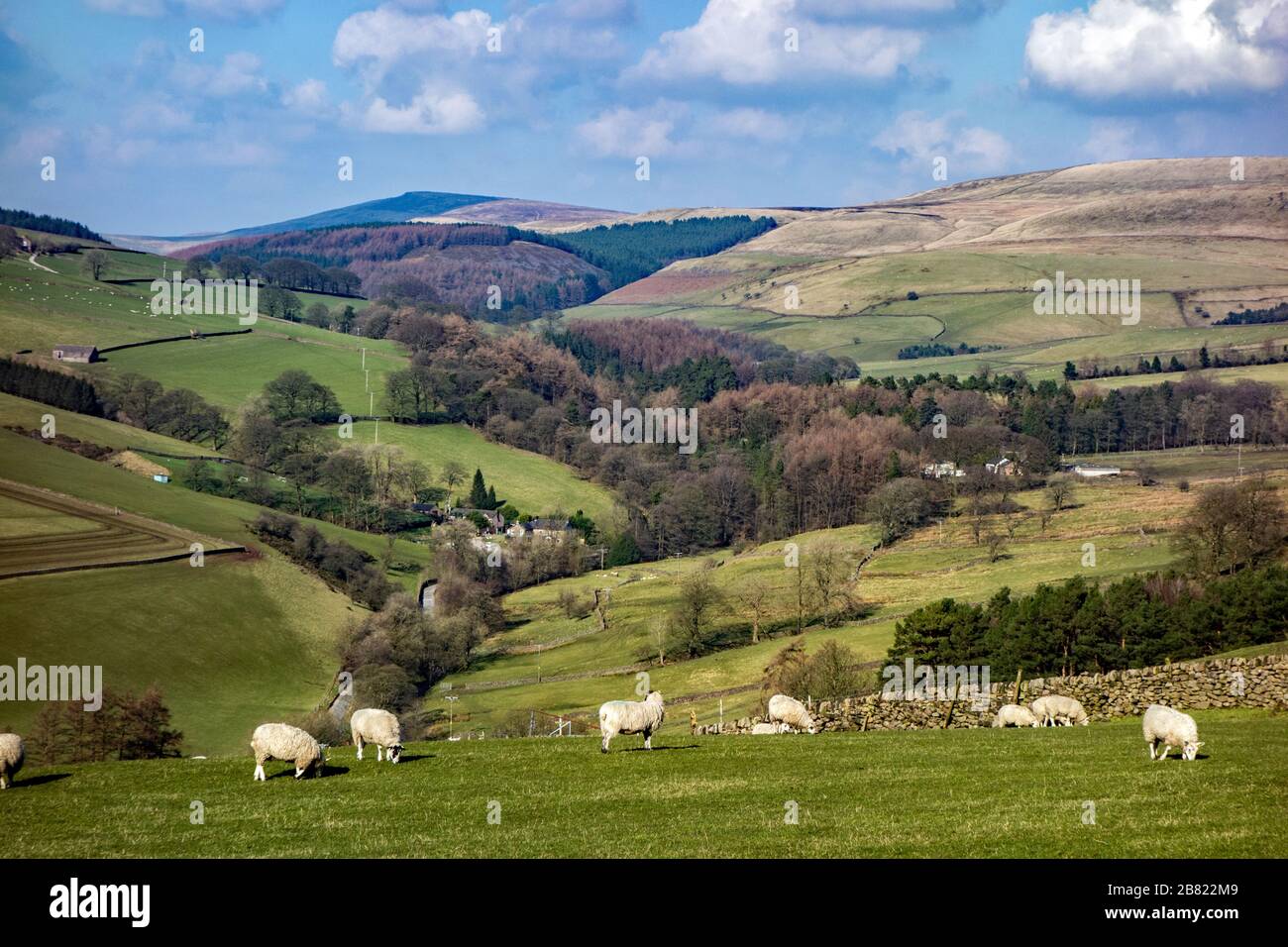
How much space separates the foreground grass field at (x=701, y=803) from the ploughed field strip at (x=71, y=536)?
76.4 meters

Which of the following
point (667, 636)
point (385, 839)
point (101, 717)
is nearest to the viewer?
point (385, 839)

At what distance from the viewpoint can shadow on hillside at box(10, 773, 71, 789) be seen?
76.4ft

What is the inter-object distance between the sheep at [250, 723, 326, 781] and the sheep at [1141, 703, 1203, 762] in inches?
662

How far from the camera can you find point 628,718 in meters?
26.8

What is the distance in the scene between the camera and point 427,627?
98250 millimetres

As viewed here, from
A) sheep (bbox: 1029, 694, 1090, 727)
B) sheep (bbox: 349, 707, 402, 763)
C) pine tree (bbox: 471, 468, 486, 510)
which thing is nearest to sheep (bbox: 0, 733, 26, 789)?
sheep (bbox: 349, 707, 402, 763)

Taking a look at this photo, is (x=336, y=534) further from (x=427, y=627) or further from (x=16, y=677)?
(x=16, y=677)

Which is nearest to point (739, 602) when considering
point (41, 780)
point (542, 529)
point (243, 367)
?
point (542, 529)

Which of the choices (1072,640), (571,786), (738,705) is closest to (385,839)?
(571,786)

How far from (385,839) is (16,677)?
6984cm

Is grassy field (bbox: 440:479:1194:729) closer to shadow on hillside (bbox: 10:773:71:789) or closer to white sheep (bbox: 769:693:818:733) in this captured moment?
white sheep (bbox: 769:693:818:733)

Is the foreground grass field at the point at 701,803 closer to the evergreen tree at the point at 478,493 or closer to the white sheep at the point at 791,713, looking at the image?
the white sheep at the point at 791,713

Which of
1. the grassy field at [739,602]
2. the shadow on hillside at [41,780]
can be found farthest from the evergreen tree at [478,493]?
the shadow on hillside at [41,780]
